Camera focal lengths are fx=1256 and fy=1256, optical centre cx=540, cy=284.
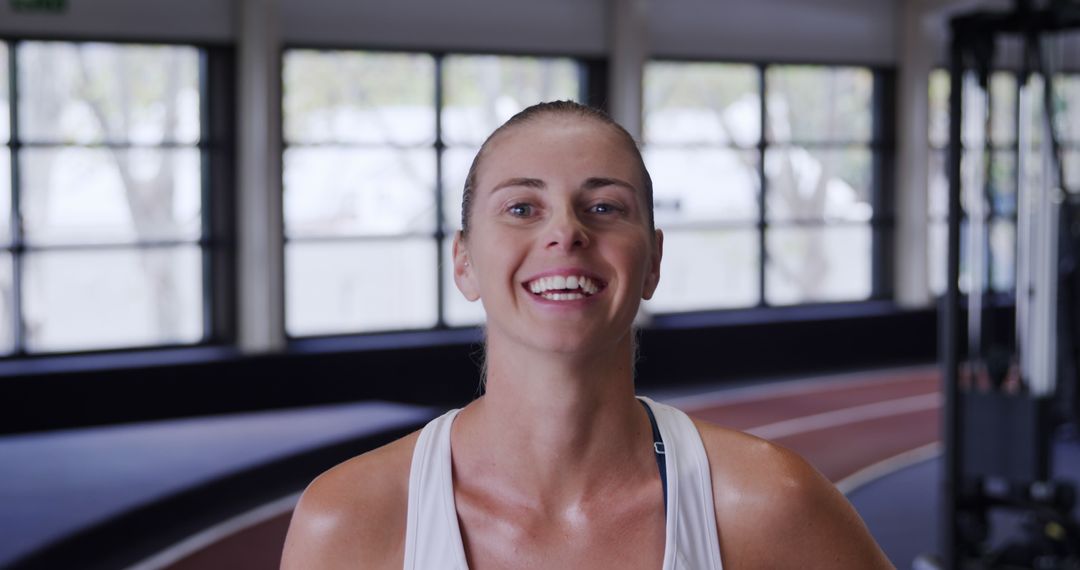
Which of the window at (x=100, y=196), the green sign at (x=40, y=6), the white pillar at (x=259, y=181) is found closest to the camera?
the green sign at (x=40, y=6)

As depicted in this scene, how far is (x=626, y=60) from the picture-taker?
25.8 feet

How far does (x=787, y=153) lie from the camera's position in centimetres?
866

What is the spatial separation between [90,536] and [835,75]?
663cm

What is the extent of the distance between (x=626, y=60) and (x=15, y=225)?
3710 millimetres

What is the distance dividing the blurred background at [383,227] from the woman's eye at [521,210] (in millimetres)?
3410

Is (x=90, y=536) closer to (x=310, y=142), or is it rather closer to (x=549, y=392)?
(x=549, y=392)

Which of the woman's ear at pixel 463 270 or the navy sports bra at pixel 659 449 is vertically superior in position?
the woman's ear at pixel 463 270

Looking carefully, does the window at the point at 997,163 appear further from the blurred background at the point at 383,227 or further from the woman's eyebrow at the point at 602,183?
the woman's eyebrow at the point at 602,183

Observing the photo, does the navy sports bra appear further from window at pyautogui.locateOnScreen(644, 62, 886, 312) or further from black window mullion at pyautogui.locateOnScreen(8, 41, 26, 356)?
window at pyautogui.locateOnScreen(644, 62, 886, 312)

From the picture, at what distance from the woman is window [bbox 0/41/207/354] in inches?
226

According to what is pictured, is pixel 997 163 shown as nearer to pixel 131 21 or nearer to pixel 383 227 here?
pixel 383 227

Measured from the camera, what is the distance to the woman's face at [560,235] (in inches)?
38.5

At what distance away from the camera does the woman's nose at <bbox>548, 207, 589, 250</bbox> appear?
0.97m

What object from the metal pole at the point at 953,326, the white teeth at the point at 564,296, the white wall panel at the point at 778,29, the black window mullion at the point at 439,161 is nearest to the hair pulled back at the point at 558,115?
the white teeth at the point at 564,296
